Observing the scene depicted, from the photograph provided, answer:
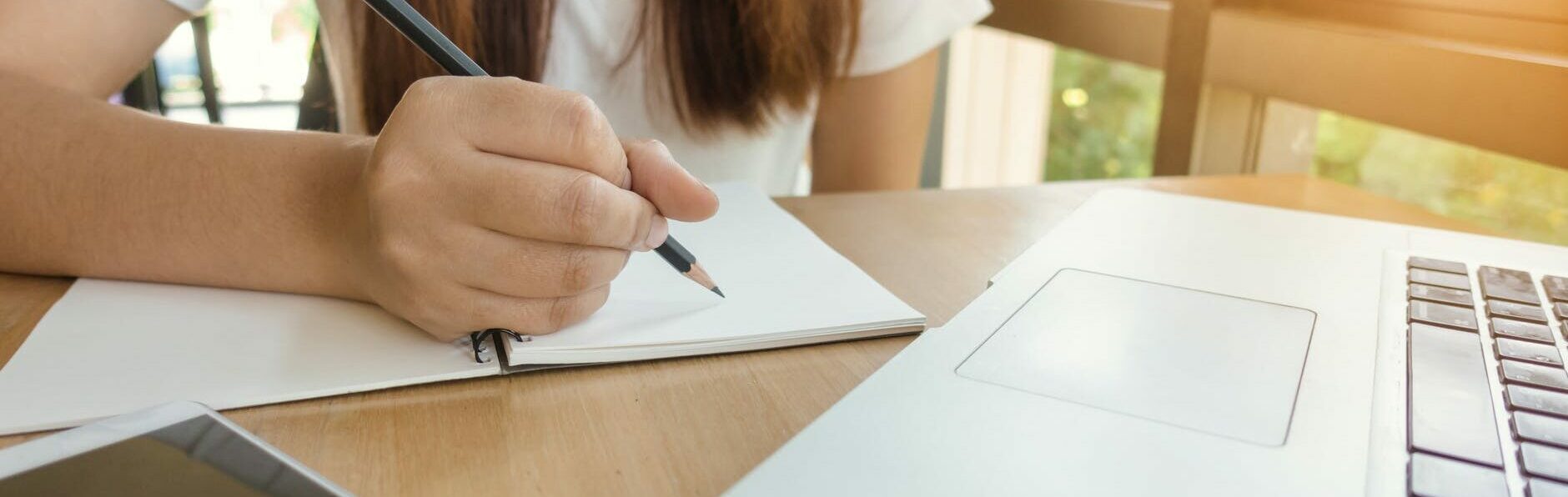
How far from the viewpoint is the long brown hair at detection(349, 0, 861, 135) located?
78 centimetres

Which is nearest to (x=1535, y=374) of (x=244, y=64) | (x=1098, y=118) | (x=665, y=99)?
(x=665, y=99)

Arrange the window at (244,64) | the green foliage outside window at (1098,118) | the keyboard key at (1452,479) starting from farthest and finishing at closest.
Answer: the window at (244,64)
the green foliage outside window at (1098,118)
the keyboard key at (1452,479)

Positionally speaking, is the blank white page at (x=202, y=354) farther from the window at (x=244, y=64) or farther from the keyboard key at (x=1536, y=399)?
the window at (x=244, y=64)

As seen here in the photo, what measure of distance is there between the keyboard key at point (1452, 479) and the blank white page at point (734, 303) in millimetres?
228

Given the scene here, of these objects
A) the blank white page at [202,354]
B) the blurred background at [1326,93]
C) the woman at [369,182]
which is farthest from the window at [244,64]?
the blank white page at [202,354]

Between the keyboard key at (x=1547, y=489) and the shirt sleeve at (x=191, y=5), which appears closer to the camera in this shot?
the keyboard key at (x=1547, y=489)

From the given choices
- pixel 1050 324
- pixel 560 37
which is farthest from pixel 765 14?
pixel 1050 324

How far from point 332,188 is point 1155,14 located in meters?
0.93

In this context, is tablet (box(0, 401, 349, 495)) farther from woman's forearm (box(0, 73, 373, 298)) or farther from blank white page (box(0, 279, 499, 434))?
woman's forearm (box(0, 73, 373, 298))

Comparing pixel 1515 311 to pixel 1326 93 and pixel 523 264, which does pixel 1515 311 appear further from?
pixel 1326 93

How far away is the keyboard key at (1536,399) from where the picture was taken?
312 mm

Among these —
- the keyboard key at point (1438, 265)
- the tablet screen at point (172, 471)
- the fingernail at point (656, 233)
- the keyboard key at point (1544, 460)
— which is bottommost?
the tablet screen at point (172, 471)

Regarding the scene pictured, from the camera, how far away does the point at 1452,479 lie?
0.27 meters

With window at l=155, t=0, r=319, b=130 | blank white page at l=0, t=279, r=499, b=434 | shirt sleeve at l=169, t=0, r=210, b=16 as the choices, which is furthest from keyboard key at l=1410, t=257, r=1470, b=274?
window at l=155, t=0, r=319, b=130
